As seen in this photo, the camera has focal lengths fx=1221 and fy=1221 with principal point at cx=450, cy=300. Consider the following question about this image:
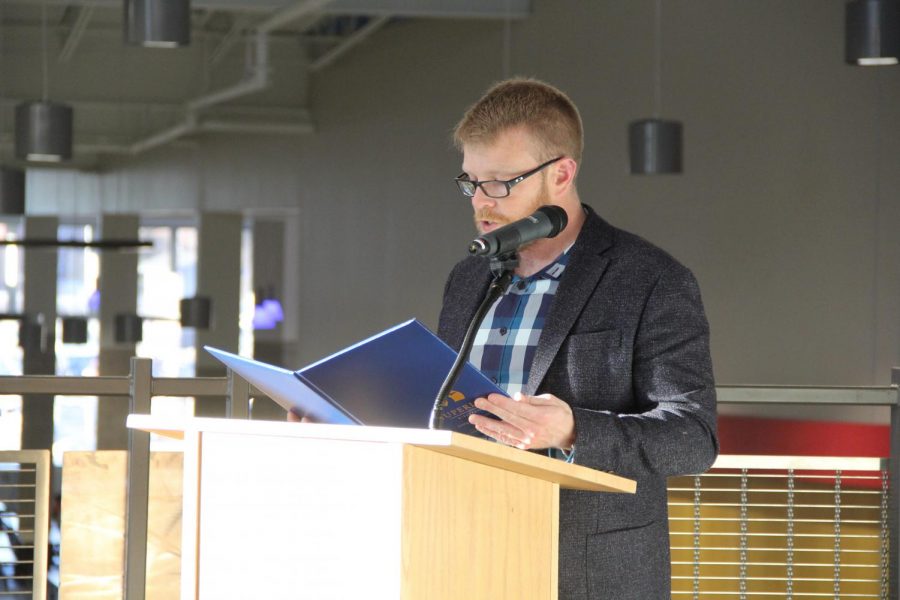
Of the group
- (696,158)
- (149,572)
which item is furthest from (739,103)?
(149,572)

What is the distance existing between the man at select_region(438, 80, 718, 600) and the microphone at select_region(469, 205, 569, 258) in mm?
194

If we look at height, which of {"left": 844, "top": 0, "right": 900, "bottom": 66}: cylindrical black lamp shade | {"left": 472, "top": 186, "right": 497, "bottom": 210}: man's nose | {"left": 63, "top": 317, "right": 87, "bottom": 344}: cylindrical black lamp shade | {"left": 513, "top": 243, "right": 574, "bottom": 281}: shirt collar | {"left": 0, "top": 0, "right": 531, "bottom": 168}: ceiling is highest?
{"left": 0, "top": 0, "right": 531, "bottom": 168}: ceiling

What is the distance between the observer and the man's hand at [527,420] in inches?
61.1

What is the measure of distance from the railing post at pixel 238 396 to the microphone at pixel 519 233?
49.4 inches

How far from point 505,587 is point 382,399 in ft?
1.01

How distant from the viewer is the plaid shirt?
203 cm

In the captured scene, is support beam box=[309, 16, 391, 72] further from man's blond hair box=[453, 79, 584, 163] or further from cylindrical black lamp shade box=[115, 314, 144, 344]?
man's blond hair box=[453, 79, 584, 163]

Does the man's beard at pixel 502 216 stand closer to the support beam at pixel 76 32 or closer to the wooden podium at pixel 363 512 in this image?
the wooden podium at pixel 363 512

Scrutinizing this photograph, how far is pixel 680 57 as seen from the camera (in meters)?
9.18

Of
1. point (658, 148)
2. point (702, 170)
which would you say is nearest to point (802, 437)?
point (702, 170)

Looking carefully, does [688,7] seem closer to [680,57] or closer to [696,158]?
[680,57]

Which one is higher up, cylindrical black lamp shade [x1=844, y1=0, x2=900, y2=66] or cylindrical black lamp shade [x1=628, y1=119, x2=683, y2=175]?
cylindrical black lamp shade [x1=844, y1=0, x2=900, y2=66]

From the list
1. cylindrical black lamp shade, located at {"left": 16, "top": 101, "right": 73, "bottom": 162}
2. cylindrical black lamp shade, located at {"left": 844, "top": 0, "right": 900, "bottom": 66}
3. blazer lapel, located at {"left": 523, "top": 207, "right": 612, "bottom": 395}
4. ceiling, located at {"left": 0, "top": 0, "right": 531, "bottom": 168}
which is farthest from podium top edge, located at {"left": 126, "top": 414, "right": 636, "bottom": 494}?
ceiling, located at {"left": 0, "top": 0, "right": 531, "bottom": 168}

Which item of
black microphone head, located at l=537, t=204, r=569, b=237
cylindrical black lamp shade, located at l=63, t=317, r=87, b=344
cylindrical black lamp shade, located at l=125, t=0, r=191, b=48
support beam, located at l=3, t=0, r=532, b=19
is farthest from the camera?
cylindrical black lamp shade, located at l=63, t=317, r=87, b=344
